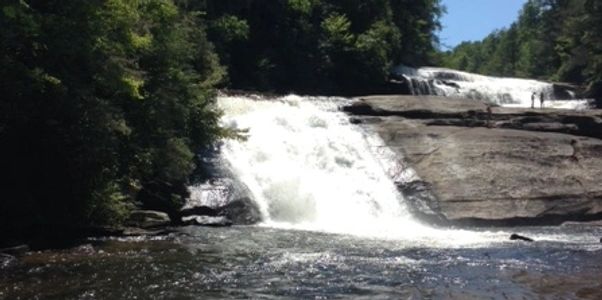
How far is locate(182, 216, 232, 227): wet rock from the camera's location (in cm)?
2075

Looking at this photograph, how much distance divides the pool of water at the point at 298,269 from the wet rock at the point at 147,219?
1174 millimetres

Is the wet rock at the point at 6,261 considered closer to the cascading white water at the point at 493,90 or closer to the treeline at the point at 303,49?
the treeline at the point at 303,49

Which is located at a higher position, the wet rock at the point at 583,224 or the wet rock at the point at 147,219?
the wet rock at the point at 583,224

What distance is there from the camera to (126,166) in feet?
64.7

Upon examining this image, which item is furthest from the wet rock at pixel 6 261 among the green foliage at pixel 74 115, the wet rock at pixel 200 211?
the wet rock at pixel 200 211

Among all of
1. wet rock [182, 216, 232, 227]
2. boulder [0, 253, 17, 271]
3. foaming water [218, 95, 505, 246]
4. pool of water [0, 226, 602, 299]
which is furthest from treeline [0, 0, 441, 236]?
boulder [0, 253, 17, 271]

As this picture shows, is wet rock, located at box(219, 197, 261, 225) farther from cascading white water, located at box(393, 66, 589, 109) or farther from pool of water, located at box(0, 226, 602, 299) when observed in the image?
cascading white water, located at box(393, 66, 589, 109)

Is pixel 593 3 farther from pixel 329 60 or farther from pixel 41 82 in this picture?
pixel 41 82

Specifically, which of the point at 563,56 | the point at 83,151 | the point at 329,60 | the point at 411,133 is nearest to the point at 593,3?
the point at 563,56

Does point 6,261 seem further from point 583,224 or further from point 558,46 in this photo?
point 558,46

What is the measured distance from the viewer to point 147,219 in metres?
19.7

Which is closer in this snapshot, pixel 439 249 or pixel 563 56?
pixel 439 249

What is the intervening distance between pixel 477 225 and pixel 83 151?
13.1m

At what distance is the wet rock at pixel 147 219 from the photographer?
1933cm
